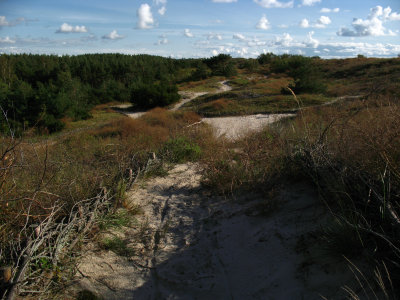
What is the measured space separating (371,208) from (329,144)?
1479 millimetres

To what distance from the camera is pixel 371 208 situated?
8.63 ft

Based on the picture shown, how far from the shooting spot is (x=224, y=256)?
3.15 meters

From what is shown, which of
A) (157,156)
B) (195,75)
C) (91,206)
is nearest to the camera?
(91,206)

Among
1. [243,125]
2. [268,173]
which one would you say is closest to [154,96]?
[243,125]

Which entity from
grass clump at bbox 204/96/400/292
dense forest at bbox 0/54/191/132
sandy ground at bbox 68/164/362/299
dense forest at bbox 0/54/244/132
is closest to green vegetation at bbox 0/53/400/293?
grass clump at bbox 204/96/400/292

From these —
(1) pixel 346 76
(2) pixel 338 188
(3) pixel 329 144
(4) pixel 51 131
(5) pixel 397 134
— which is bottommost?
(4) pixel 51 131

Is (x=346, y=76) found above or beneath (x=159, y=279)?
above

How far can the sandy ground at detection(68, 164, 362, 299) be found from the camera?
256 cm

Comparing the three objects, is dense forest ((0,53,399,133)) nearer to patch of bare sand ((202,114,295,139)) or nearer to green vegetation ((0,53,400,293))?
patch of bare sand ((202,114,295,139))

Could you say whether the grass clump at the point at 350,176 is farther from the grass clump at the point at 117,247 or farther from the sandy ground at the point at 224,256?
the grass clump at the point at 117,247

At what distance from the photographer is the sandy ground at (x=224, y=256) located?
2561mm

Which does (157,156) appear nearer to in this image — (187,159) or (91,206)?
(187,159)

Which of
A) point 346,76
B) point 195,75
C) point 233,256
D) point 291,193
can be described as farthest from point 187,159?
point 195,75

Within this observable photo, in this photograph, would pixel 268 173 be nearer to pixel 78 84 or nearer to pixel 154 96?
pixel 154 96
